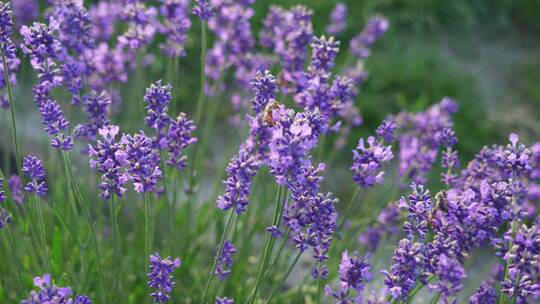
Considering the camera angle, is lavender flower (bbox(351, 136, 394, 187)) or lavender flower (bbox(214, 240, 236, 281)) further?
lavender flower (bbox(214, 240, 236, 281))

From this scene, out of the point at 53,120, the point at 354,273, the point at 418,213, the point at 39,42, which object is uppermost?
the point at 39,42

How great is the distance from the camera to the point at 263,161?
2605mm

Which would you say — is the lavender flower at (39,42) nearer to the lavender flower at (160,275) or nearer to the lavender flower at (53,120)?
the lavender flower at (53,120)

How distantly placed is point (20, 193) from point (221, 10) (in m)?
1.36

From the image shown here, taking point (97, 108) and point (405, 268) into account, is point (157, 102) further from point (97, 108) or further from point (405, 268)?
point (405, 268)

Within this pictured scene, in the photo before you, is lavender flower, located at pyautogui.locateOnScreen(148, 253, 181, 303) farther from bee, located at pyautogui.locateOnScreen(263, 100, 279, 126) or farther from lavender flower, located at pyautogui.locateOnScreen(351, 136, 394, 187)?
lavender flower, located at pyautogui.locateOnScreen(351, 136, 394, 187)

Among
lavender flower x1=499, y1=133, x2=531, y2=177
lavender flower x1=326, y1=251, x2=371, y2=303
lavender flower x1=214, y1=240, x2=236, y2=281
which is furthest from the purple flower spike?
lavender flower x1=499, y1=133, x2=531, y2=177

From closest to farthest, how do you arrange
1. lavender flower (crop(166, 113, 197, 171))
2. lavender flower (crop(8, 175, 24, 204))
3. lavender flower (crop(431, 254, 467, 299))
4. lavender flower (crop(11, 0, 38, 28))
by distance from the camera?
lavender flower (crop(431, 254, 467, 299))
lavender flower (crop(166, 113, 197, 171))
lavender flower (crop(8, 175, 24, 204))
lavender flower (crop(11, 0, 38, 28))

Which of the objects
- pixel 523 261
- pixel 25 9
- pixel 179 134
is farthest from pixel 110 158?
pixel 25 9

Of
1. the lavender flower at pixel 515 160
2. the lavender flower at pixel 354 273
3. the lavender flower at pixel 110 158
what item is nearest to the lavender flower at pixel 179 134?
the lavender flower at pixel 110 158

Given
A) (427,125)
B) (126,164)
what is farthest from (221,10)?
(126,164)

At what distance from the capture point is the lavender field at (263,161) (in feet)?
7.02

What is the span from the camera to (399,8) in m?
6.50

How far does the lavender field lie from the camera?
2.14m
